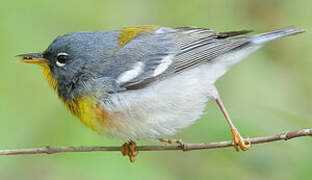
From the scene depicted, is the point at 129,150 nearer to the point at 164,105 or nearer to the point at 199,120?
the point at 164,105

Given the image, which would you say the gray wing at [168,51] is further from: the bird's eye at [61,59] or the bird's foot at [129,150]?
the bird's foot at [129,150]

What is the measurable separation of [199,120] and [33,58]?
1.68m

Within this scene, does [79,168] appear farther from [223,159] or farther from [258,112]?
[258,112]

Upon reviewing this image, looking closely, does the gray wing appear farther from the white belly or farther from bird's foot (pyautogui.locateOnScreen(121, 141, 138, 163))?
bird's foot (pyautogui.locateOnScreen(121, 141, 138, 163))

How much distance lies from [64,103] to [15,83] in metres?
0.49

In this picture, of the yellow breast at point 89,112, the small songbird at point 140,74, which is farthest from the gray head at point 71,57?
the yellow breast at point 89,112

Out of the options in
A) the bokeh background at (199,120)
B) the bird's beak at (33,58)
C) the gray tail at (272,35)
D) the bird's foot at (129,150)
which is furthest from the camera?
the gray tail at (272,35)

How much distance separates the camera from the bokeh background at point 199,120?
3.46m

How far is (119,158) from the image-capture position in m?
3.69

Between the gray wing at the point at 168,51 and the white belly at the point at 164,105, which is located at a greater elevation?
the gray wing at the point at 168,51

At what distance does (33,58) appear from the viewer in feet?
13.0

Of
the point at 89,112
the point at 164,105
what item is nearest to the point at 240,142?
the point at 164,105

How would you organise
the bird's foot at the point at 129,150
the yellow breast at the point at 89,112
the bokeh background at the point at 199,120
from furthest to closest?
the bird's foot at the point at 129,150 → the yellow breast at the point at 89,112 → the bokeh background at the point at 199,120

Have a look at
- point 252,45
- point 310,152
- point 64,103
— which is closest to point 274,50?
point 252,45
